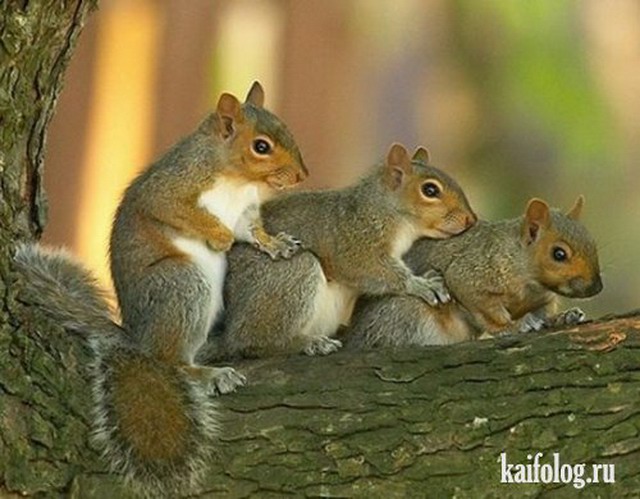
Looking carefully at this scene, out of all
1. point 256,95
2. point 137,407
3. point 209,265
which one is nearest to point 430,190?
point 256,95

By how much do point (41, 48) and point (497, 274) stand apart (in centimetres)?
133

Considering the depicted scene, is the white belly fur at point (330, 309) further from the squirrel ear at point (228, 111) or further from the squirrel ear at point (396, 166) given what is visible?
the squirrel ear at point (228, 111)

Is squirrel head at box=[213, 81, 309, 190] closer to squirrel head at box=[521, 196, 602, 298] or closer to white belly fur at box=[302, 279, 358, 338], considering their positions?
white belly fur at box=[302, 279, 358, 338]

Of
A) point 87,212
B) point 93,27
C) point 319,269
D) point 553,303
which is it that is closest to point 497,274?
point 553,303

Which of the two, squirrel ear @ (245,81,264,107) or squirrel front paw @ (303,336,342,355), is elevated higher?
squirrel ear @ (245,81,264,107)

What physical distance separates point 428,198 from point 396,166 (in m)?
0.12

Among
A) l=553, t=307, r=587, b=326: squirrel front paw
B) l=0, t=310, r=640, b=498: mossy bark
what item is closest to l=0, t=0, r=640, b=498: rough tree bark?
l=0, t=310, r=640, b=498: mossy bark

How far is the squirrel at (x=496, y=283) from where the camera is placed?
4266 mm

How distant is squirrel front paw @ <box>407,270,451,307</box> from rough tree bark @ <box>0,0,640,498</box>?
0.53 meters

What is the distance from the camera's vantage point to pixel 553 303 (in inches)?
174

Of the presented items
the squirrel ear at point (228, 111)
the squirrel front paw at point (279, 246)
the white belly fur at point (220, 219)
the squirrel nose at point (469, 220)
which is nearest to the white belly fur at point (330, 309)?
the squirrel front paw at point (279, 246)

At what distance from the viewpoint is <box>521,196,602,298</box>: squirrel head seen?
14.1 feet

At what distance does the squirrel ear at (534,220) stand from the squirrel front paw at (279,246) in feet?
1.90

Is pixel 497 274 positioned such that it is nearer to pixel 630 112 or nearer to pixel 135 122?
pixel 135 122
